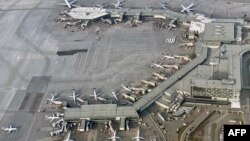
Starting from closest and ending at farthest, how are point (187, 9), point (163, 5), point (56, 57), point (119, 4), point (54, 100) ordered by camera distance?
point (54, 100), point (56, 57), point (187, 9), point (163, 5), point (119, 4)

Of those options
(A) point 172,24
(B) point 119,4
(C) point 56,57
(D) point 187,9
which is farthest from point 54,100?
(D) point 187,9

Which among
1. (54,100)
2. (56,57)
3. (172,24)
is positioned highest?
(172,24)

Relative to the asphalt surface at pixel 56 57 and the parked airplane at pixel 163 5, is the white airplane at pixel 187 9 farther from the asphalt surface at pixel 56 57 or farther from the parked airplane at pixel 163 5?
the parked airplane at pixel 163 5

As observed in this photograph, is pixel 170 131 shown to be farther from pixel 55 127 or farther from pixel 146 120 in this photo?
pixel 55 127

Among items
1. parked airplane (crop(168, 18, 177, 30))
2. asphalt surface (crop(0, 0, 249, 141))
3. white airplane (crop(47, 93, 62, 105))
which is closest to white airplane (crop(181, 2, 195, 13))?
asphalt surface (crop(0, 0, 249, 141))

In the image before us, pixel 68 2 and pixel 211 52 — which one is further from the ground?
pixel 68 2

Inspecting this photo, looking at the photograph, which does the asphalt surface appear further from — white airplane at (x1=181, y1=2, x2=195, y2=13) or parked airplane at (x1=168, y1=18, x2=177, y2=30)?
parked airplane at (x1=168, y1=18, x2=177, y2=30)

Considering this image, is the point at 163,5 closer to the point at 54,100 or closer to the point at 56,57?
the point at 56,57

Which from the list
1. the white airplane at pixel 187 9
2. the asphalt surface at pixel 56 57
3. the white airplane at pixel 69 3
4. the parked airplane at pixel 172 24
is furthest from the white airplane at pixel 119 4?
the white airplane at pixel 187 9

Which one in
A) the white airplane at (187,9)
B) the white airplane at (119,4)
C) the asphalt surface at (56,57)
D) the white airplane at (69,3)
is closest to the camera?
the asphalt surface at (56,57)

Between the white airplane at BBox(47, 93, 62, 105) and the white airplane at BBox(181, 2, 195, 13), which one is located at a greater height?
the white airplane at BBox(181, 2, 195, 13)

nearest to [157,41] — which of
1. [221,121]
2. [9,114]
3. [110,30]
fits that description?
[110,30]
